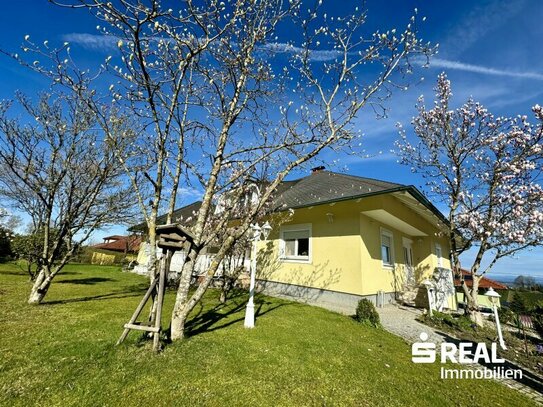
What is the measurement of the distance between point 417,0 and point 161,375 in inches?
319

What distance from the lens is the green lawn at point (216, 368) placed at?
128 inches

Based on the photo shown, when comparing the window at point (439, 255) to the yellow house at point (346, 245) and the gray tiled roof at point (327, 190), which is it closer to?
the yellow house at point (346, 245)

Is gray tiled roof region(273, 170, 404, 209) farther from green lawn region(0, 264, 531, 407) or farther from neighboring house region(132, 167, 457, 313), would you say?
green lawn region(0, 264, 531, 407)

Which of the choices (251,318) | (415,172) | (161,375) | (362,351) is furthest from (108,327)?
(415,172)

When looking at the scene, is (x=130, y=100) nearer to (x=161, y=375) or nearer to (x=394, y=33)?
(x=161, y=375)

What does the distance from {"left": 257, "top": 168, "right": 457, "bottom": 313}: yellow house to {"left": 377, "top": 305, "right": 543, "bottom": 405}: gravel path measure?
0.80 metres

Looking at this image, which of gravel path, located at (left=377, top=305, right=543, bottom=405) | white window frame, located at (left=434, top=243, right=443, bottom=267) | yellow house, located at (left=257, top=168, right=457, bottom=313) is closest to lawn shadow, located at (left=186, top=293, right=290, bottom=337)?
yellow house, located at (left=257, top=168, right=457, bottom=313)

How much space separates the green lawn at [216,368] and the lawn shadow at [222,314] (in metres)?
0.08

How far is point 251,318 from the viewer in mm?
6191

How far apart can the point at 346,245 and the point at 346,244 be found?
4 centimetres

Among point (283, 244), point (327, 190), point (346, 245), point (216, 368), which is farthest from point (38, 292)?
point (327, 190)

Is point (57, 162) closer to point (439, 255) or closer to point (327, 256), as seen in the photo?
point (327, 256)

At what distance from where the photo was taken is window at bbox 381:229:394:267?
11428 millimetres

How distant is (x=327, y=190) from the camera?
11.1m
